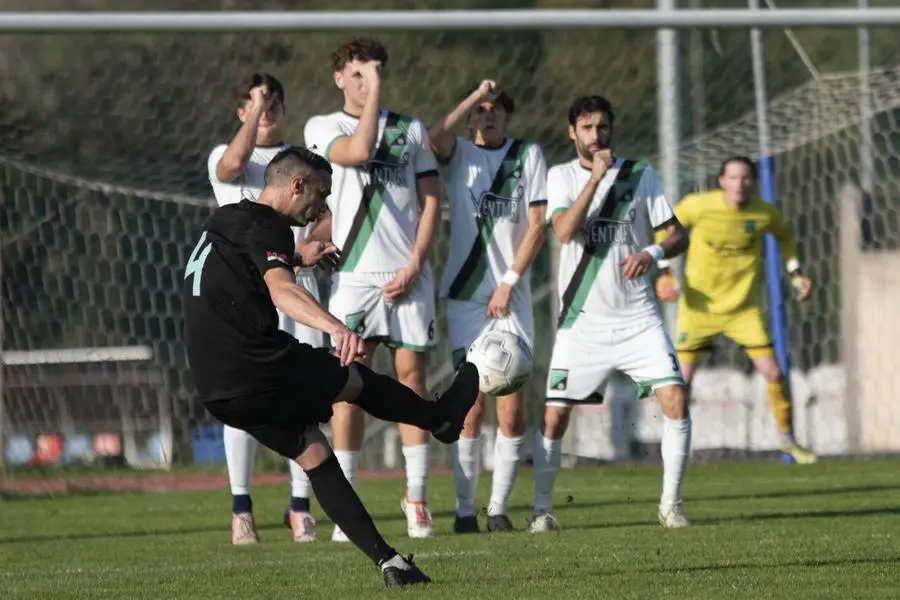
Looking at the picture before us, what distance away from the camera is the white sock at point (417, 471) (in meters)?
9.17

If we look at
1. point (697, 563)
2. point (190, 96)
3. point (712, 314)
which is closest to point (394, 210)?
point (697, 563)

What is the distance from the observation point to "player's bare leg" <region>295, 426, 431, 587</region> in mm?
6781

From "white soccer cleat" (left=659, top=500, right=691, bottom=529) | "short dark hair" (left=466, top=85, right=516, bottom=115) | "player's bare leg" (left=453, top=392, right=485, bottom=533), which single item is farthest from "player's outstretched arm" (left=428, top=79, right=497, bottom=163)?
"white soccer cleat" (left=659, top=500, right=691, bottom=529)

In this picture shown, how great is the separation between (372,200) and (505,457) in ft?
5.25

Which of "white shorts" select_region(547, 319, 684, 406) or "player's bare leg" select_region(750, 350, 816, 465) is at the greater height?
"white shorts" select_region(547, 319, 684, 406)

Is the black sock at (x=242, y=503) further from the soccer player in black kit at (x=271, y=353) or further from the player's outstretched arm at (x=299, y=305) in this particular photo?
the player's outstretched arm at (x=299, y=305)

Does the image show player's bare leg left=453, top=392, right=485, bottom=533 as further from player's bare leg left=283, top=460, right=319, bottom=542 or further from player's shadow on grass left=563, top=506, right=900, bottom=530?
player's bare leg left=283, top=460, right=319, bottom=542

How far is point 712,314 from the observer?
13.5 meters

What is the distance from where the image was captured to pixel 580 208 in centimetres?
919

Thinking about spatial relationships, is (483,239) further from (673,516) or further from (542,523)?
(673,516)

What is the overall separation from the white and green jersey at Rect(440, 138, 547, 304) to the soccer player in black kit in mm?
2865

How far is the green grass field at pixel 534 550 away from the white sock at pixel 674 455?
8.5 inches

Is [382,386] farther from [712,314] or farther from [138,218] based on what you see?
[138,218]

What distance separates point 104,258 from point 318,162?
29.9ft
